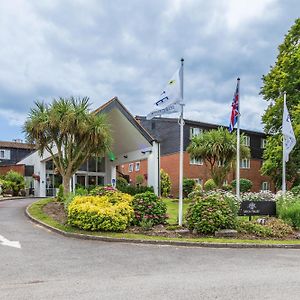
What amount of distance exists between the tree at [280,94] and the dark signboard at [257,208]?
15.1 meters

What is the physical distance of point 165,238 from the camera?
472 inches

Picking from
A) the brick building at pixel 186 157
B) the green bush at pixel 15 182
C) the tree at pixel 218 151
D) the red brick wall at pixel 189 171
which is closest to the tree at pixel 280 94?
the tree at pixel 218 151

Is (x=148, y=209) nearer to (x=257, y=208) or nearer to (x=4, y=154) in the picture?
(x=257, y=208)

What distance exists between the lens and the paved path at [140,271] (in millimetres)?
6395

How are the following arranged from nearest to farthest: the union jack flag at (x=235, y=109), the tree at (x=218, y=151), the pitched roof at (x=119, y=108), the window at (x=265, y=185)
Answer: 1. the union jack flag at (x=235, y=109)
2. the pitched roof at (x=119, y=108)
3. the tree at (x=218, y=151)
4. the window at (x=265, y=185)

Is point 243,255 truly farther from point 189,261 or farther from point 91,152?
point 91,152

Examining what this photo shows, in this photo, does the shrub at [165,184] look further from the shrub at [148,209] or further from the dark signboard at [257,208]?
the shrub at [148,209]

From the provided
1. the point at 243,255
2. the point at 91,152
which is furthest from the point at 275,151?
the point at 243,255

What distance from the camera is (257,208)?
48.8 ft

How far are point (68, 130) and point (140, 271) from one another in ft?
44.6

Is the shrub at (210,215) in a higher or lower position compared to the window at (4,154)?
lower

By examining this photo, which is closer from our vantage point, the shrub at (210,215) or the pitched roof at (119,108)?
the shrub at (210,215)

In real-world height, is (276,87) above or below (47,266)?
above

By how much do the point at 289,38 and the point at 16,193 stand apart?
1061 inches
